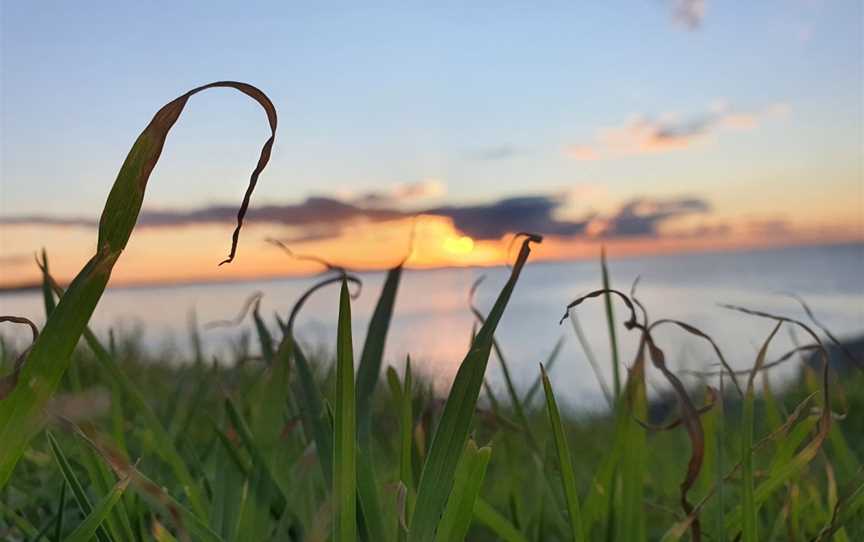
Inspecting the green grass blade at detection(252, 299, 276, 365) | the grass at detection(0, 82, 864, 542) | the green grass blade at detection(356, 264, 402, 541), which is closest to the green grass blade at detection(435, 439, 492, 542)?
the grass at detection(0, 82, 864, 542)

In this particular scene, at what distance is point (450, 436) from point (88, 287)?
0.98ft

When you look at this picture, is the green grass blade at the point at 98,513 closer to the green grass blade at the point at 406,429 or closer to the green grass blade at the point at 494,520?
the green grass blade at the point at 406,429

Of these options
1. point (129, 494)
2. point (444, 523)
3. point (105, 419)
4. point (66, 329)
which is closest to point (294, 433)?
point (129, 494)

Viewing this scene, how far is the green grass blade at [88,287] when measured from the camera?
0.59 metres

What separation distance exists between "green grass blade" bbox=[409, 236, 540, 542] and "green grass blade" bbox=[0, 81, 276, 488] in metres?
0.21

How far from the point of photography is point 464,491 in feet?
2.35

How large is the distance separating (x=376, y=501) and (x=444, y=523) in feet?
0.37

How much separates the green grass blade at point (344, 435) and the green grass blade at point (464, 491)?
79mm

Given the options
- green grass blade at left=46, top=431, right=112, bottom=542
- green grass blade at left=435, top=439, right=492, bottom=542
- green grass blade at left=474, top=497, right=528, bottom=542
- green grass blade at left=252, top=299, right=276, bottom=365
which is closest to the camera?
green grass blade at left=435, top=439, right=492, bottom=542

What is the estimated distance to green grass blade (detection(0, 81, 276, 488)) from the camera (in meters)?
0.59

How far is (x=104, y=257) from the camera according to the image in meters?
0.60

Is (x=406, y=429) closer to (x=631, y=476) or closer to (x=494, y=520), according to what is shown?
(x=494, y=520)

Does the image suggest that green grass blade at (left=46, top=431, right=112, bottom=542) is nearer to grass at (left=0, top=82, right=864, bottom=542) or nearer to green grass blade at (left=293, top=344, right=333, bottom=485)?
grass at (left=0, top=82, right=864, bottom=542)

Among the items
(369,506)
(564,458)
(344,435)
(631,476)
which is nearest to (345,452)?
(344,435)
